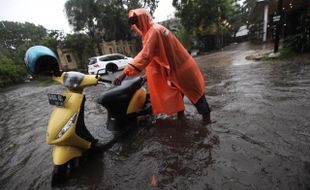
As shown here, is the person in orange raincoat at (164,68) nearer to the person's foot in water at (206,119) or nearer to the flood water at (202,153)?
the person's foot in water at (206,119)

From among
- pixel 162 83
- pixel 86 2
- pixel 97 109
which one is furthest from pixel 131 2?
pixel 162 83

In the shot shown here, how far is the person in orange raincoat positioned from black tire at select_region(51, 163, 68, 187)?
110 centimetres

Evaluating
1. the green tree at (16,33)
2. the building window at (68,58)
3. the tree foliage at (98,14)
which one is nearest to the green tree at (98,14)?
the tree foliage at (98,14)

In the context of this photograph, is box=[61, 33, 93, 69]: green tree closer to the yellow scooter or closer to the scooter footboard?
the yellow scooter

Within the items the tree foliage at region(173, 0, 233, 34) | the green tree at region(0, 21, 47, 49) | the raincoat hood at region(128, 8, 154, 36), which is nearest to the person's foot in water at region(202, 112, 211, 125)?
the raincoat hood at region(128, 8, 154, 36)

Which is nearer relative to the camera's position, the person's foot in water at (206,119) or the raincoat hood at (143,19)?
the raincoat hood at (143,19)

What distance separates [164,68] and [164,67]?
0.14 feet

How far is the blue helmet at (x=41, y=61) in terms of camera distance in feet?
6.13

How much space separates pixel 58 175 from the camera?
1.98m

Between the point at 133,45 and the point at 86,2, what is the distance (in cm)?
1074

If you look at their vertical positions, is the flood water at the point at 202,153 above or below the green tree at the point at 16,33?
below

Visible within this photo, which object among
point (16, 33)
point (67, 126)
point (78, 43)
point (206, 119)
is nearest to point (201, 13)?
point (78, 43)

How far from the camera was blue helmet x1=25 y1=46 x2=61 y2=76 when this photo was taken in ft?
6.13

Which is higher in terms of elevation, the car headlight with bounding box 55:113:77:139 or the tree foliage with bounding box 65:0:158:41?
the tree foliage with bounding box 65:0:158:41
